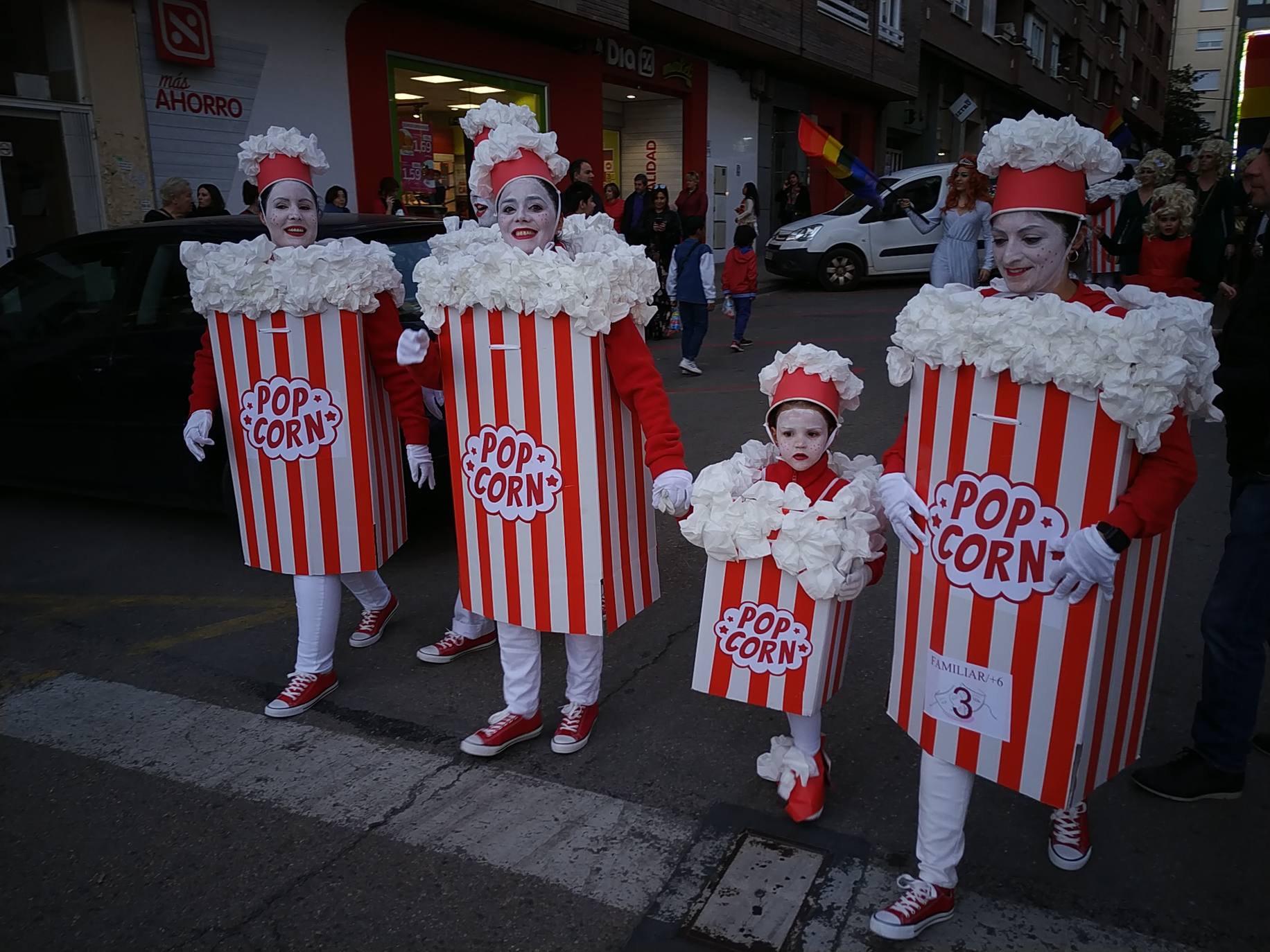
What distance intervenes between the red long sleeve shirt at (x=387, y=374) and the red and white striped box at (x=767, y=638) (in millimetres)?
1244

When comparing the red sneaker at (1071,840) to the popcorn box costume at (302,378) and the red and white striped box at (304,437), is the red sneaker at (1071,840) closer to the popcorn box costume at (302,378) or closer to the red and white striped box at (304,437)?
the popcorn box costume at (302,378)

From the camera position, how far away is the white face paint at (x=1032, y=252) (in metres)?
2.31

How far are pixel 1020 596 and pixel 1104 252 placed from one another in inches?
331

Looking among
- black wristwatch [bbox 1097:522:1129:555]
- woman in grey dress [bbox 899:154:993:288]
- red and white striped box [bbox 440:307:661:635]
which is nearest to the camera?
black wristwatch [bbox 1097:522:1129:555]

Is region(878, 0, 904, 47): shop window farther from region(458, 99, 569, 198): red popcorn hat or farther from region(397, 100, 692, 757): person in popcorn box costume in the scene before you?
region(397, 100, 692, 757): person in popcorn box costume

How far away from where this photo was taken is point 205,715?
371cm

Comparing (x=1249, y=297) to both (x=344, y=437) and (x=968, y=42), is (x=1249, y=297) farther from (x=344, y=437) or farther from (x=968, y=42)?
(x=968, y=42)

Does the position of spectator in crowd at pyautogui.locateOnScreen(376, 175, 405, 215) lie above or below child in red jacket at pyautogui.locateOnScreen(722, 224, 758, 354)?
above

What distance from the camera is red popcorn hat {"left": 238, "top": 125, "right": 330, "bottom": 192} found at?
3.59 meters

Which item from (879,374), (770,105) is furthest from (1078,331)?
(770,105)

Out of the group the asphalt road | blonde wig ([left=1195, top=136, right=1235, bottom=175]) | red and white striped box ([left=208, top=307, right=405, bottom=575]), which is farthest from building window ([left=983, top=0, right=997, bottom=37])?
red and white striped box ([left=208, top=307, right=405, bottom=575])

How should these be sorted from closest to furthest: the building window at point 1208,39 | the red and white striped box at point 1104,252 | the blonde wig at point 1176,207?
the blonde wig at point 1176,207 < the red and white striped box at point 1104,252 < the building window at point 1208,39

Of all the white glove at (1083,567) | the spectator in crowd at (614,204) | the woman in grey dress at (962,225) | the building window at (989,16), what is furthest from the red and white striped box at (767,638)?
the building window at (989,16)

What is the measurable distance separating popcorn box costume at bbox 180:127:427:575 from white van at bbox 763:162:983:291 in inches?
530
